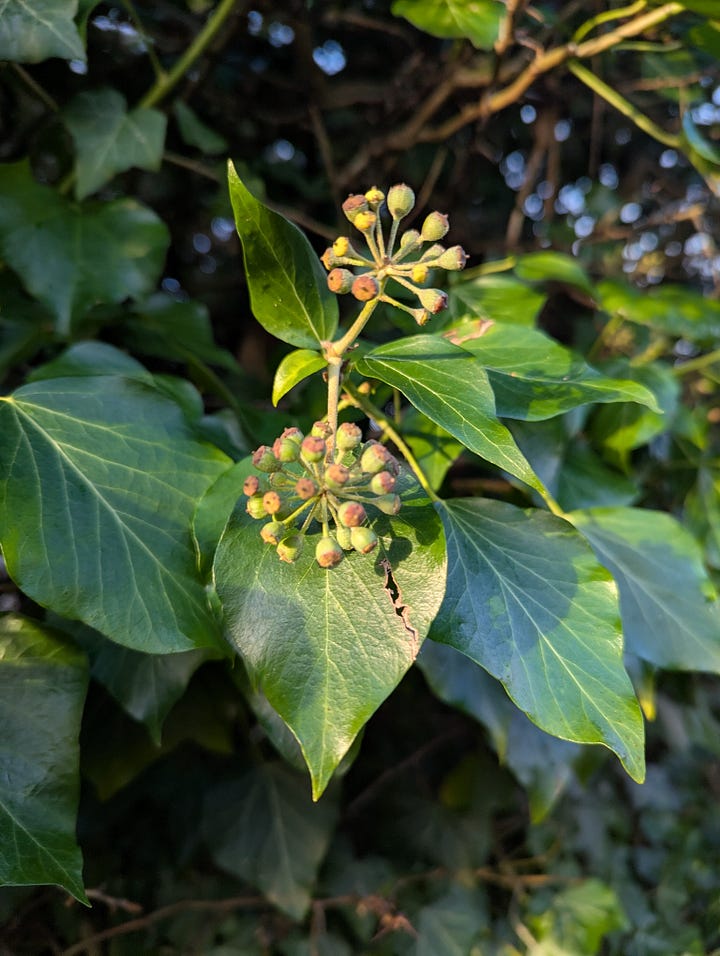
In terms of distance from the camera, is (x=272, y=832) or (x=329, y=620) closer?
(x=329, y=620)

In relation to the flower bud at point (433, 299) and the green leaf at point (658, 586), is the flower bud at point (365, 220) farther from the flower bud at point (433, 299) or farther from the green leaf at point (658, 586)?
the green leaf at point (658, 586)

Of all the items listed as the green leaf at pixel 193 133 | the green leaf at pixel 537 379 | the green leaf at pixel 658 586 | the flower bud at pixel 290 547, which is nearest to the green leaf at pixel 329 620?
the flower bud at pixel 290 547

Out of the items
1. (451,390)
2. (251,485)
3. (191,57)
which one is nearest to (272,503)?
(251,485)

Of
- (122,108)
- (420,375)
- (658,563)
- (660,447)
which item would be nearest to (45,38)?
(122,108)

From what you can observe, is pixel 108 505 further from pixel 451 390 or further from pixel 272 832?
pixel 272 832

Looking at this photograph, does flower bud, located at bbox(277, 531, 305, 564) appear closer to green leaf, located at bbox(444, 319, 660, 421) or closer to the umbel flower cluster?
the umbel flower cluster

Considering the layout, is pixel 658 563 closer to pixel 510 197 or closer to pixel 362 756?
pixel 362 756

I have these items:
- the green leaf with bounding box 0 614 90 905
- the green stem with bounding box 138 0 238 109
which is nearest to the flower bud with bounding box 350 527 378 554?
the green leaf with bounding box 0 614 90 905
